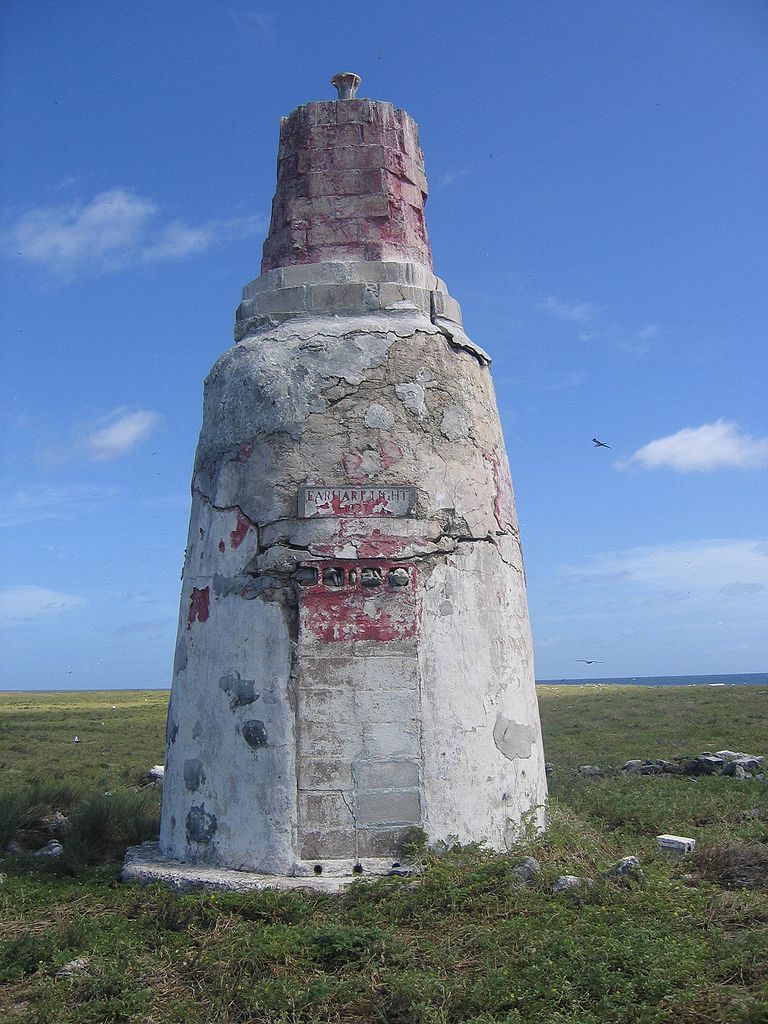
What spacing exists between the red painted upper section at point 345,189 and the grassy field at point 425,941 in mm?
4200

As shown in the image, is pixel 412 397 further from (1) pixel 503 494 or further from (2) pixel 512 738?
(2) pixel 512 738

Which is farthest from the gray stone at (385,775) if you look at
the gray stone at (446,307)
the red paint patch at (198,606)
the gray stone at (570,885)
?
the gray stone at (446,307)

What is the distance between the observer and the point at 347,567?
6051 millimetres

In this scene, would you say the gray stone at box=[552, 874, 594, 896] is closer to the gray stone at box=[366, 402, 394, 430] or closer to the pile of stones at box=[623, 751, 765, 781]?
the gray stone at box=[366, 402, 394, 430]

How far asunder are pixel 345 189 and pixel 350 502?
243 cm

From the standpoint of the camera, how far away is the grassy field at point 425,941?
13.7ft

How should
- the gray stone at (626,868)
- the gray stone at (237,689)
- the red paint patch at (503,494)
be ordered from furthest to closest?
A: the red paint patch at (503,494)
the gray stone at (237,689)
the gray stone at (626,868)

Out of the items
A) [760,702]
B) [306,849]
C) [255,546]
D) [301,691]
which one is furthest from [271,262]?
[760,702]

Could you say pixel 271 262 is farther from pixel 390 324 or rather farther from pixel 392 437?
pixel 392 437

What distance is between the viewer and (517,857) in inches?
229

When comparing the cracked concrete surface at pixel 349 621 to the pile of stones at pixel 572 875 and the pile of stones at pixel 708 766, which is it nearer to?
the pile of stones at pixel 572 875

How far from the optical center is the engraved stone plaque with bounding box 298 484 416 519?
614 cm

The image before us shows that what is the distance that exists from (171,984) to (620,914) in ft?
7.46

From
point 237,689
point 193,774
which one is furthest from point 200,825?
point 237,689
